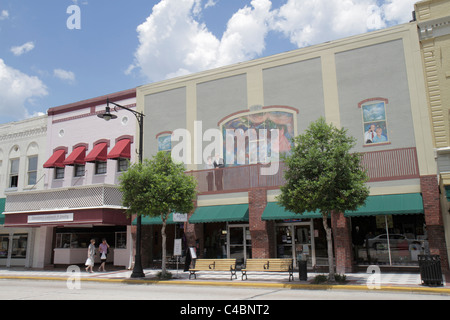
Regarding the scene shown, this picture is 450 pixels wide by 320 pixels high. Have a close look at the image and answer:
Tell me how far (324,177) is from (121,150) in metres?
14.0

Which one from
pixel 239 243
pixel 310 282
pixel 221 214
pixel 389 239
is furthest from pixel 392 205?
pixel 239 243

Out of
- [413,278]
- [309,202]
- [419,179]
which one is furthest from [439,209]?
[309,202]

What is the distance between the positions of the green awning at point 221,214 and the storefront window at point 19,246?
14.2 meters

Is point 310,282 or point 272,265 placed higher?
point 272,265

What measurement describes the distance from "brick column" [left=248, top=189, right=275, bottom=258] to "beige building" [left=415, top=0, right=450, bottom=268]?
790cm

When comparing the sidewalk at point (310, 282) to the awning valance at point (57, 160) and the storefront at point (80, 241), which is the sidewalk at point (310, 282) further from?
the awning valance at point (57, 160)

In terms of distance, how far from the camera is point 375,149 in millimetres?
19016

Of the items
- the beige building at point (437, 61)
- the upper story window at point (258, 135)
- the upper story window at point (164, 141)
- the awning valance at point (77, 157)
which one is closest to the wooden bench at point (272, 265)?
the upper story window at point (258, 135)

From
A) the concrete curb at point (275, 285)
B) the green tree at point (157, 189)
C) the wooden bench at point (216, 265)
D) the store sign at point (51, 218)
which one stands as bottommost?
the concrete curb at point (275, 285)

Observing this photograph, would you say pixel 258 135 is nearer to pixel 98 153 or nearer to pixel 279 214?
pixel 279 214

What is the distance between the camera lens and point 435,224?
1667 cm

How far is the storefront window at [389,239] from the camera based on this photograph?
18.2 metres

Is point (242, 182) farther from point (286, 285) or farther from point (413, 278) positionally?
point (413, 278)
